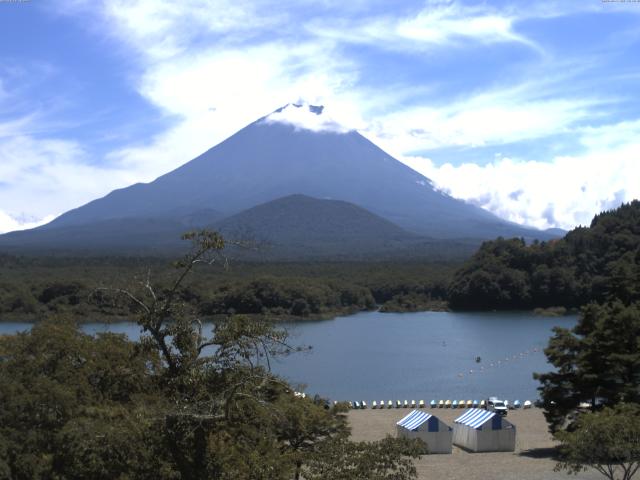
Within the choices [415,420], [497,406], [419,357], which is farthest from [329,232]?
[415,420]

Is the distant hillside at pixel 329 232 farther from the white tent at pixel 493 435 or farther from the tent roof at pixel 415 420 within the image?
the white tent at pixel 493 435

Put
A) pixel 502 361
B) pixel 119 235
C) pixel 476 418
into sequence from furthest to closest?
pixel 119 235 → pixel 502 361 → pixel 476 418

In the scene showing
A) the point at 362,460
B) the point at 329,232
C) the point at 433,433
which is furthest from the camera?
the point at 329,232

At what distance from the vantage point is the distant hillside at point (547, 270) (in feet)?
161

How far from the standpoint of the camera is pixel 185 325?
19.3ft

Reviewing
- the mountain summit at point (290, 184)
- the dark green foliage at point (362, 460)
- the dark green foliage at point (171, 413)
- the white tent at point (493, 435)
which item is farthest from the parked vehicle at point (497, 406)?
the mountain summit at point (290, 184)

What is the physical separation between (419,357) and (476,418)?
14.9 metres

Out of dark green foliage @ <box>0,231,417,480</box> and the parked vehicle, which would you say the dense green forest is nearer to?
the parked vehicle

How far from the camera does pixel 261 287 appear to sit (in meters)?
45.5

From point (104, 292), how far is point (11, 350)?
2591mm

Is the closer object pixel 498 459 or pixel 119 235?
pixel 498 459

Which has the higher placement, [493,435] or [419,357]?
[419,357]

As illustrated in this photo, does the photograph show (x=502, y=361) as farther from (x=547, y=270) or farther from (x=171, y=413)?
(x=171, y=413)

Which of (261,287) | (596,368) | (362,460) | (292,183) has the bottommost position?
(362,460)
